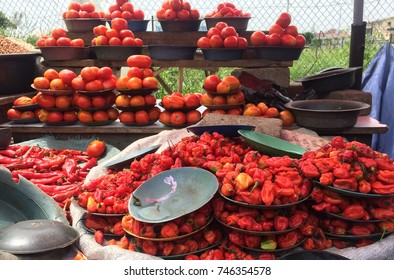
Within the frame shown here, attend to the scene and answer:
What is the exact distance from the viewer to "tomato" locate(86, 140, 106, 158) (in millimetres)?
3686

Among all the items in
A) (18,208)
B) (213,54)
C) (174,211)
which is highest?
(213,54)

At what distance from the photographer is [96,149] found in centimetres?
368

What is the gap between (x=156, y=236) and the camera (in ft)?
6.78

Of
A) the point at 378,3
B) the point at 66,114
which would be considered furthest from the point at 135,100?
the point at 378,3

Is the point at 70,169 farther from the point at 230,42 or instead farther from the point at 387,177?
the point at 387,177

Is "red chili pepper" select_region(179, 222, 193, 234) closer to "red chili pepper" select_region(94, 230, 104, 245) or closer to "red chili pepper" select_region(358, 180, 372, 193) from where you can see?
"red chili pepper" select_region(94, 230, 104, 245)

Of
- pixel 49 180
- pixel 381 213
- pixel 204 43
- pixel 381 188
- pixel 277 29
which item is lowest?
pixel 49 180

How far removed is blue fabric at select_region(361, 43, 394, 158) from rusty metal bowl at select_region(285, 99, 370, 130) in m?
1.42

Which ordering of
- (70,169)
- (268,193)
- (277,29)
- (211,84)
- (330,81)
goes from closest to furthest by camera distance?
(268,193)
(70,169)
(211,84)
(330,81)
(277,29)

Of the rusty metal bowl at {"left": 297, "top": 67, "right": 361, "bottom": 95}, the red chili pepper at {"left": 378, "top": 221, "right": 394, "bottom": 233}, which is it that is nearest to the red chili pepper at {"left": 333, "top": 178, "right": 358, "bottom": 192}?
the red chili pepper at {"left": 378, "top": 221, "right": 394, "bottom": 233}

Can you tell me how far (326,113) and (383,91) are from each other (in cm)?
208

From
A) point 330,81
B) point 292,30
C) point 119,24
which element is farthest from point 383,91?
point 119,24

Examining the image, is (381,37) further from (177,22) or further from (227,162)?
(227,162)
